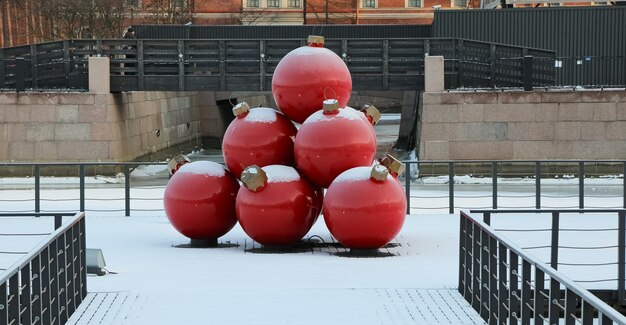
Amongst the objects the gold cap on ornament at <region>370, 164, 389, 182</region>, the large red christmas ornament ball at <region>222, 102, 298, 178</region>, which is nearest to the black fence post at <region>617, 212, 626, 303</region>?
the gold cap on ornament at <region>370, 164, 389, 182</region>

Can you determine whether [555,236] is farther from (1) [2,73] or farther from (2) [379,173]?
(1) [2,73]

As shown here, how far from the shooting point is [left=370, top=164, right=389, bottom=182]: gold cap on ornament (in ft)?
57.4

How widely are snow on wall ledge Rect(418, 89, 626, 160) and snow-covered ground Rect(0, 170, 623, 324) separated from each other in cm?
971

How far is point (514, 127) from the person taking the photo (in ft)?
119

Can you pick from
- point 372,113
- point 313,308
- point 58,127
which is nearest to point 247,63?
point 58,127

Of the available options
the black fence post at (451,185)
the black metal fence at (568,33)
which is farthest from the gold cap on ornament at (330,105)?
the black metal fence at (568,33)

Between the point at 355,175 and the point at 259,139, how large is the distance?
1715mm

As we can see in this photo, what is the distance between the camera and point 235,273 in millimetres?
16141

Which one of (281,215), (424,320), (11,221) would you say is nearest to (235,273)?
(281,215)

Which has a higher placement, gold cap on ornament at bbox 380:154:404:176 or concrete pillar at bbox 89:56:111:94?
concrete pillar at bbox 89:56:111:94

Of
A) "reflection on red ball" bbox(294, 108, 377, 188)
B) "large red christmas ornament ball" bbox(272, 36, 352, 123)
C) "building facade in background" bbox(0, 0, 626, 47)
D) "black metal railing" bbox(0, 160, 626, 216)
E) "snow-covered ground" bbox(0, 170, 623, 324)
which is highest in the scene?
"building facade in background" bbox(0, 0, 626, 47)

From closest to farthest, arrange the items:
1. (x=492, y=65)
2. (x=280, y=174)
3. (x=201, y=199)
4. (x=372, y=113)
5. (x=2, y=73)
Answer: (x=280, y=174) < (x=201, y=199) < (x=372, y=113) < (x=492, y=65) < (x=2, y=73)

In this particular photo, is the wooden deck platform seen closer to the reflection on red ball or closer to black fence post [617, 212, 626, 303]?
black fence post [617, 212, 626, 303]

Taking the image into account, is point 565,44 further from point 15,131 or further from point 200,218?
point 200,218
